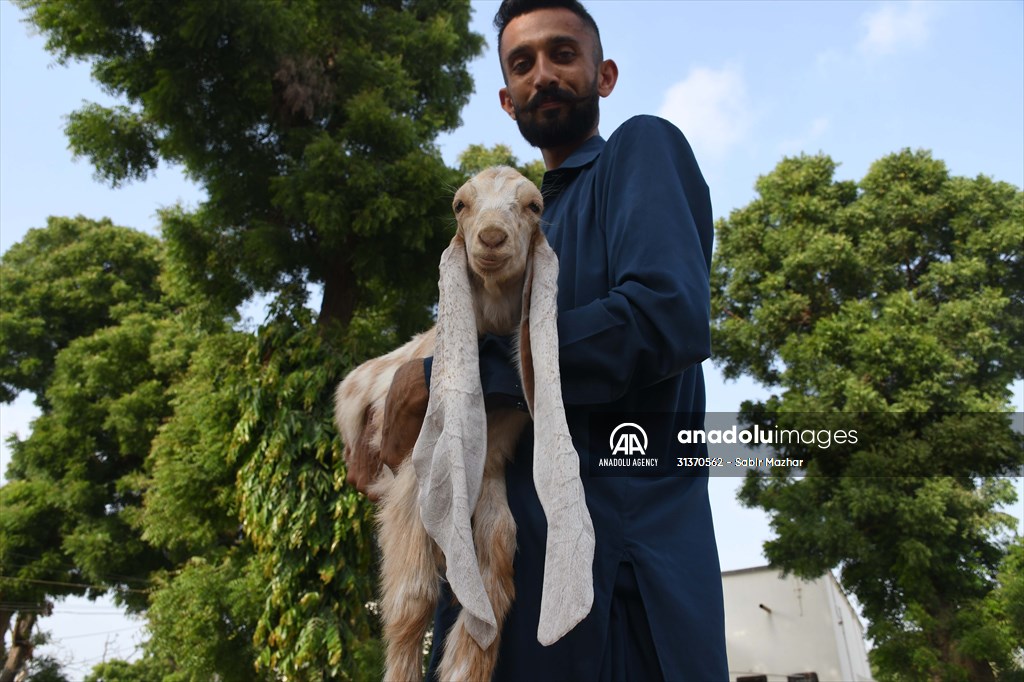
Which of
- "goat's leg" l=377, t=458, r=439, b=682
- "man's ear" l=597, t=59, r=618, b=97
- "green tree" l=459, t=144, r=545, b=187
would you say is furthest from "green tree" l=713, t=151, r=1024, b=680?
"goat's leg" l=377, t=458, r=439, b=682

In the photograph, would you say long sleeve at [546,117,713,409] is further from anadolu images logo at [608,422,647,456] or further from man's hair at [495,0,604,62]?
man's hair at [495,0,604,62]

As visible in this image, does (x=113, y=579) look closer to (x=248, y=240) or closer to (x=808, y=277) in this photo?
(x=248, y=240)

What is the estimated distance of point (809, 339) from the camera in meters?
15.1

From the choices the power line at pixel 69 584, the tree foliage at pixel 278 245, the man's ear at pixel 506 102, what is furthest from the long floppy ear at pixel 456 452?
the power line at pixel 69 584

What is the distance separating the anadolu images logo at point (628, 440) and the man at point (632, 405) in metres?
0.03

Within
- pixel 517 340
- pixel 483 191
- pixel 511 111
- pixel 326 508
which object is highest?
pixel 326 508

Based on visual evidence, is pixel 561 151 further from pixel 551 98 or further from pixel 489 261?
pixel 489 261

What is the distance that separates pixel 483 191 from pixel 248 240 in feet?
28.8

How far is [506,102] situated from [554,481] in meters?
1.34

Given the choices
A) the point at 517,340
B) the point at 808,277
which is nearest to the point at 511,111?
the point at 517,340

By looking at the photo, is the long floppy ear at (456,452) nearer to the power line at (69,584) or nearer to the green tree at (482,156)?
the green tree at (482,156)

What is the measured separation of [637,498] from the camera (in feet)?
4.62

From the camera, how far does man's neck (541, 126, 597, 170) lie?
2.06m

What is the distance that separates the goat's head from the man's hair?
66cm
